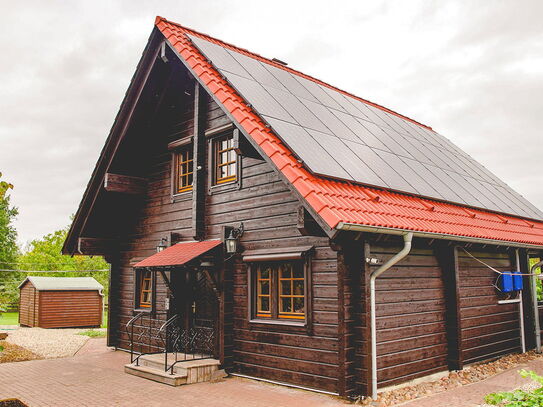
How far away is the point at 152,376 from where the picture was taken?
9.23 meters

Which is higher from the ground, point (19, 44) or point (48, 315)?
point (19, 44)

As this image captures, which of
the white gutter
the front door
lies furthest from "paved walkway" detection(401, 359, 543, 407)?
the front door

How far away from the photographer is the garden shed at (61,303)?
69.1 ft

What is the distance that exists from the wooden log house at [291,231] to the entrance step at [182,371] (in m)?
0.31

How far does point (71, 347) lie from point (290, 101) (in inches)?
389

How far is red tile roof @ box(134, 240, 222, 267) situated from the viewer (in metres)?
9.22

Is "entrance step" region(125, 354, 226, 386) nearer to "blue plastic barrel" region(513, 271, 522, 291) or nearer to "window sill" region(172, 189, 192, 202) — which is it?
"window sill" region(172, 189, 192, 202)

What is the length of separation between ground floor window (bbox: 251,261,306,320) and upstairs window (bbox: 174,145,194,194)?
3.31 meters

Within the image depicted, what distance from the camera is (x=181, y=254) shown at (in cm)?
969

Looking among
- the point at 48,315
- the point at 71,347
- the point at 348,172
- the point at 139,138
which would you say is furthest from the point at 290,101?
the point at 48,315

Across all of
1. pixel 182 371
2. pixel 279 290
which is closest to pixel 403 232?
pixel 279 290

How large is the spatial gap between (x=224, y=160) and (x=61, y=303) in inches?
577

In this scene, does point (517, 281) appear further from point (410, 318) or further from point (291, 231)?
point (291, 231)

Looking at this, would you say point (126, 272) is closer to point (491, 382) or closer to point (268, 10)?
point (268, 10)
